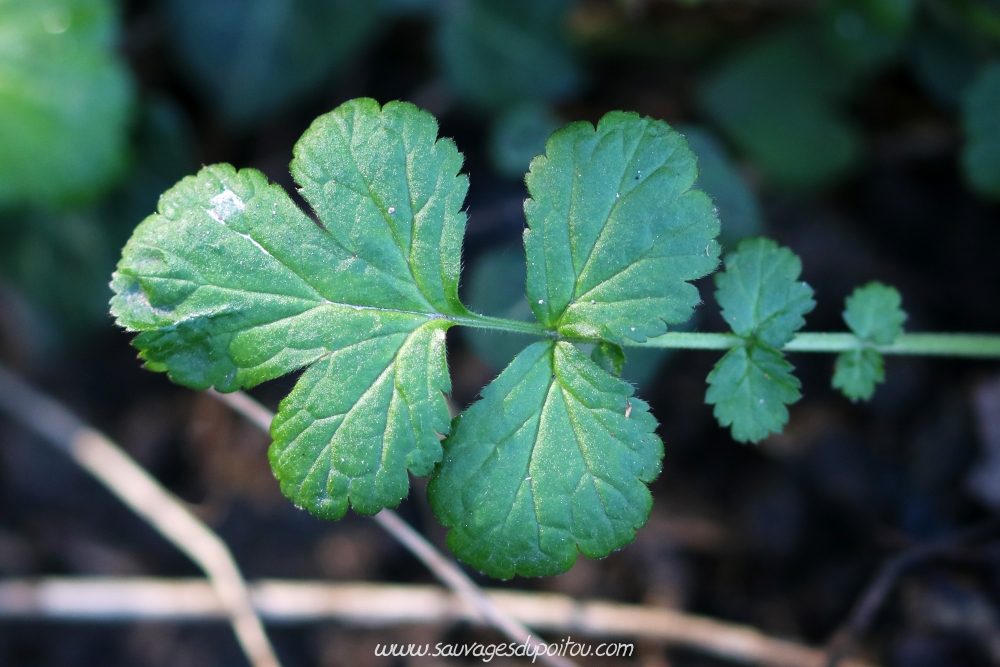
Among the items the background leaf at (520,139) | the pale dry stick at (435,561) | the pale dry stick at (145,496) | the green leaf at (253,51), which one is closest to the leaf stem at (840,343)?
the pale dry stick at (435,561)

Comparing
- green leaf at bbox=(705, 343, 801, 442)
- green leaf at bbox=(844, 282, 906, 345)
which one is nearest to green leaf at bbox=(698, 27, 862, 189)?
green leaf at bbox=(844, 282, 906, 345)

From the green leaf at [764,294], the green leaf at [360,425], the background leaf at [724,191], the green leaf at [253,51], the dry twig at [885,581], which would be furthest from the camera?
the green leaf at [253,51]

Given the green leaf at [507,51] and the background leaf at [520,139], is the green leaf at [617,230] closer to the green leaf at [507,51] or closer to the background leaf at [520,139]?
the background leaf at [520,139]

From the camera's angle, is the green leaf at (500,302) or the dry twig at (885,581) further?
the dry twig at (885,581)

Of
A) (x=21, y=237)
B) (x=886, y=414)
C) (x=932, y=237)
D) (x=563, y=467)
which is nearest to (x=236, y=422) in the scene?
(x=21, y=237)

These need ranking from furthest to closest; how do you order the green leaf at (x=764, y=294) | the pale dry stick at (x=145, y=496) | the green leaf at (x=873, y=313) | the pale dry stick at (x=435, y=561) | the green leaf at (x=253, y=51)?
the green leaf at (x=253, y=51), the pale dry stick at (x=145, y=496), the pale dry stick at (x=435, y=561), the green leaf at (x=873, y=313), the green leaf at (x=764, y=294)

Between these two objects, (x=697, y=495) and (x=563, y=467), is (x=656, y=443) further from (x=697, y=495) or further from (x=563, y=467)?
(x=697, y=495)
